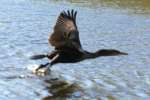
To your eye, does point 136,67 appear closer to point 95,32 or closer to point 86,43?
point 86,43

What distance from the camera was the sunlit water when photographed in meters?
8.69

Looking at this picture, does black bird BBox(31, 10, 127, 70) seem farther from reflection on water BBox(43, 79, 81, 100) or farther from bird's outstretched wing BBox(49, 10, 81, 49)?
reflection on water BBox(43, 79, 81, 100)

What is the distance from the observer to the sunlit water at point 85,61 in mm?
8688

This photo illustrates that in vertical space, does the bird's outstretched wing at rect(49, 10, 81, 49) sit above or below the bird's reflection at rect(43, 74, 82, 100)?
above

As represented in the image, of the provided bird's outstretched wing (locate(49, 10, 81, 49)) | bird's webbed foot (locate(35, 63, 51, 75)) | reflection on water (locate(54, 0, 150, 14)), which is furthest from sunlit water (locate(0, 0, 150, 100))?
bird's outstretched wing (locate(49, 10, 81, 49))

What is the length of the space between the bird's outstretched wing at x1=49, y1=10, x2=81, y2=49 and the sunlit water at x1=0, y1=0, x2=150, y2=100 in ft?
1.93

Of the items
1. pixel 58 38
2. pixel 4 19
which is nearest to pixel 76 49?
pixel 58 38

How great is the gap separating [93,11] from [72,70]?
27.6ft

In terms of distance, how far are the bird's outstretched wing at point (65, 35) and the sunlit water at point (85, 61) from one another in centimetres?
59

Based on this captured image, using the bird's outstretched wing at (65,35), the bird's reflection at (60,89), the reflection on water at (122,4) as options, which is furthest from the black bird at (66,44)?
the reflection on water at (122,4)

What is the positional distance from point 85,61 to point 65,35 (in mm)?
1393

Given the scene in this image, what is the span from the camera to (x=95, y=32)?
1405cm

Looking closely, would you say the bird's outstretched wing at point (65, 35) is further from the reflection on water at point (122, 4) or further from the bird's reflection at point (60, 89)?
the reflection on water at point (122, 4)

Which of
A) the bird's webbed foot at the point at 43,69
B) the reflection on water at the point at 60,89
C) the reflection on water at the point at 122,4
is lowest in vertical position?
the reflection on water at the point at 60,89
